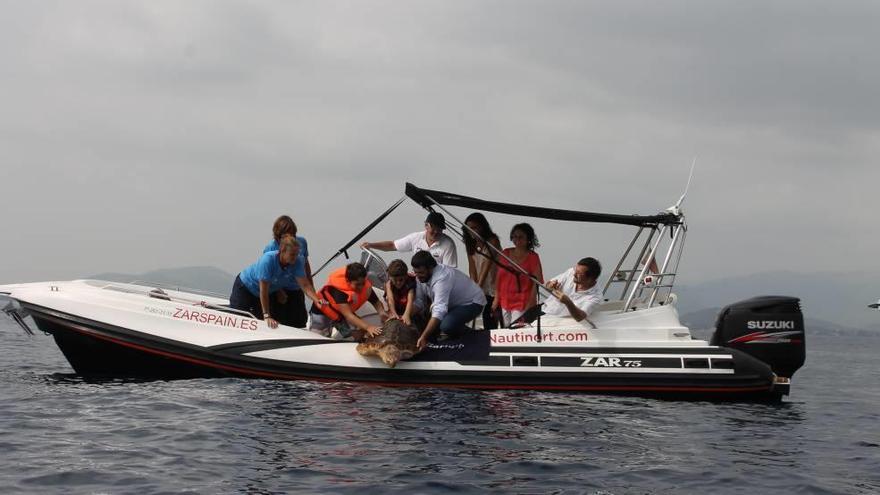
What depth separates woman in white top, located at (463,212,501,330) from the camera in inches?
446

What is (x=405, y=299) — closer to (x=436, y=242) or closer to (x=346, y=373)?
(x=436, y=242)

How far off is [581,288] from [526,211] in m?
1.22

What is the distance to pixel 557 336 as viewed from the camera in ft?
36.5

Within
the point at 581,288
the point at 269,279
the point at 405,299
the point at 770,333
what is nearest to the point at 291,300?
the point at 269,279

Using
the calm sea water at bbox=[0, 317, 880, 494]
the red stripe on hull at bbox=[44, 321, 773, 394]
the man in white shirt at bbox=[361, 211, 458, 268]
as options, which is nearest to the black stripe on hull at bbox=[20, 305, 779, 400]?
the red stripe on hull at bbox=[44, 321, 773, 394]

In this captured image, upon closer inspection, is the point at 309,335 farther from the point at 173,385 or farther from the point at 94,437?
the point at 94,437

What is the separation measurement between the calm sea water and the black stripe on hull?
0.20m

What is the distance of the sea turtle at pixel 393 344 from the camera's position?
10.8m

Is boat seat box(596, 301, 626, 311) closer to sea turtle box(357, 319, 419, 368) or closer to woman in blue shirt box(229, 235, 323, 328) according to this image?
sea turtle box(357, 319, 419, 368)

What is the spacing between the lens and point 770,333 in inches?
444

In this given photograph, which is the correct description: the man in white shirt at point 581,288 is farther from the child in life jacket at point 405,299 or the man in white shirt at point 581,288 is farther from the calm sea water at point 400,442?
the child in life jacket at point 405,299

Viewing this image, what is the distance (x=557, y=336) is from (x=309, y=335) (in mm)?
3045

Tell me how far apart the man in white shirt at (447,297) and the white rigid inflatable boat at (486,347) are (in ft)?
0.80

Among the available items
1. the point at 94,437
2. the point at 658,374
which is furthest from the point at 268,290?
the point at 658,374
